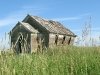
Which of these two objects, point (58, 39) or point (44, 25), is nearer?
point (44, 25)

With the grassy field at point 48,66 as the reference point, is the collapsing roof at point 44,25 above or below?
above

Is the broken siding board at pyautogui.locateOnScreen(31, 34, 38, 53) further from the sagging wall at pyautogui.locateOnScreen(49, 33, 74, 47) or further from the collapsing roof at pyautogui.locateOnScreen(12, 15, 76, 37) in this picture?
the sagging wall at pyautogui.locateOnScreen(49, 33, 74, 47)

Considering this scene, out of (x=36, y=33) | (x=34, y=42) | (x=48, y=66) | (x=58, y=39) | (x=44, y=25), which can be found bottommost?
(x=48, y=66)

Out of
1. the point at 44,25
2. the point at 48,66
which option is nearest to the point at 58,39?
the point at 44,25

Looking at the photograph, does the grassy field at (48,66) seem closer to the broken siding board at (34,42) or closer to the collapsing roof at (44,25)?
the broken siding board at (34,42)

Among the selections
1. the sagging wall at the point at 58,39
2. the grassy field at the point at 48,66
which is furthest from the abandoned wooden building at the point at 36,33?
the grassy field at the point at 48,66

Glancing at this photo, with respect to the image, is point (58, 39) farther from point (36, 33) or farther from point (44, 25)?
point (36, 33)

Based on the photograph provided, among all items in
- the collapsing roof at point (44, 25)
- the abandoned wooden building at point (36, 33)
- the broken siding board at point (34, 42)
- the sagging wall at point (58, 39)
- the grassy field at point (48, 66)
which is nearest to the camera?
the grassy field at point (48, 66)

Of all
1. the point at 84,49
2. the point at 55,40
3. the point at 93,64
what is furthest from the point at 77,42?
the point at 55,40

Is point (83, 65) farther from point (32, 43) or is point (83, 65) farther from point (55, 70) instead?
point (32, 43)

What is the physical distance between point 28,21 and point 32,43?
3950mm

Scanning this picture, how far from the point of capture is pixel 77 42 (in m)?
9.30

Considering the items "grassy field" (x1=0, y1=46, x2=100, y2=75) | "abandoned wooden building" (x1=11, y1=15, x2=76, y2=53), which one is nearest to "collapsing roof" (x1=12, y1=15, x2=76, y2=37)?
"abandoned wooden building" (x1=11, y1=15, x2=76, y2=53)

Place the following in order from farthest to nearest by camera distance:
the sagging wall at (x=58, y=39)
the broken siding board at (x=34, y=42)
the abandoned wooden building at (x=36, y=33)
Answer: the sagging wall at (x=58, y=39) < the abandoned wooden building at (x=36, y=33) < the broken siding board at (x=34, y=42)
